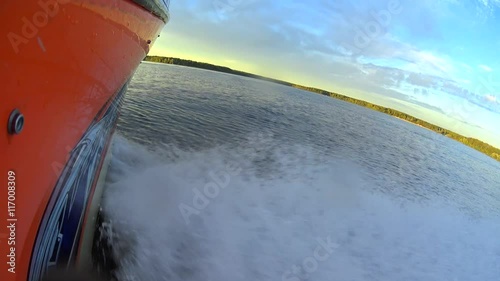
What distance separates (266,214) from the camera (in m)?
5.86

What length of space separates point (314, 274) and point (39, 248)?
3.64m

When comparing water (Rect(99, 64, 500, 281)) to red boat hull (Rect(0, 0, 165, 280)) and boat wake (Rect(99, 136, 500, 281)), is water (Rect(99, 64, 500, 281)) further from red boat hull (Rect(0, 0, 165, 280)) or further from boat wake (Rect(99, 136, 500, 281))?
red boat hull (Rect(0, 0, 165, 280))

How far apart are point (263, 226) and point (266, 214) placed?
467mm

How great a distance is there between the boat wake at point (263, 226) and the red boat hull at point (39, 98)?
84.1 inches

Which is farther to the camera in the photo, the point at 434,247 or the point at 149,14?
the point at 434,247

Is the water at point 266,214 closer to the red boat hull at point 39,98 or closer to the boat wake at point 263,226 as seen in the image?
the boat wake at point 263,226

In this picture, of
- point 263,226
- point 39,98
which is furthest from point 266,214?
point 39,98

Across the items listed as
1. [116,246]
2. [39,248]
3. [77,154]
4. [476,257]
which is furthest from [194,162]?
[476,257]

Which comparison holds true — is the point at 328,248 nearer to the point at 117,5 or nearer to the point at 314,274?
the point at 314,274

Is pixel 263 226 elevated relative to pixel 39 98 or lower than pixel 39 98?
lower

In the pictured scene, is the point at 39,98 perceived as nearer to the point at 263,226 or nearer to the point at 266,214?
the point at 263,226

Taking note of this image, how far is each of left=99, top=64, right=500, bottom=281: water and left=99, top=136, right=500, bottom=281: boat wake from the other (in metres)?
0.02

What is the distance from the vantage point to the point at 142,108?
11297mm

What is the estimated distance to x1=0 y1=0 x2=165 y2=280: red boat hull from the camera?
155 centimetres
